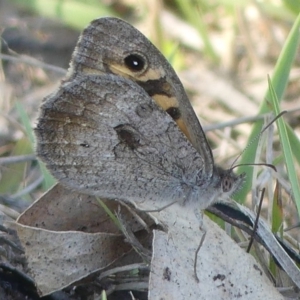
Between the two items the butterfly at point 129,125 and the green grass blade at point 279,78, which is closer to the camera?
the butterfly at point 129,125

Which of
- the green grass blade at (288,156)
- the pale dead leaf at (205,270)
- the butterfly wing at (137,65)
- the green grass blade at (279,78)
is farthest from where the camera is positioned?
the green grass blade at (279,78)

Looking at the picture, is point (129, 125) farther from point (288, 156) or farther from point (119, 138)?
point (288, 156)

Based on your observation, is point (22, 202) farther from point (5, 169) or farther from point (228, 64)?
point (228, 64)

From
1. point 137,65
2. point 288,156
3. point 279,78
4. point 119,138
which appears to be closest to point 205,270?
point 288,156

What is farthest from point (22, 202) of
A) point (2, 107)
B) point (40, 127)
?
point (2, 107)

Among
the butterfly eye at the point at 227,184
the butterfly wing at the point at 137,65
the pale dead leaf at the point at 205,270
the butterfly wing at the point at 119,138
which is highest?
the butterfly wing at the point at 137,65

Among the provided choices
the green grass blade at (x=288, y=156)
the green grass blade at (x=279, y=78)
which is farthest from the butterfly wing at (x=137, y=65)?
the green grass blade at (x=288, y=156)

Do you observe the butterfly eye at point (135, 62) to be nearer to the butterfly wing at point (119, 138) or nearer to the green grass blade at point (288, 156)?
the butterfly wing at point (119, 138)
